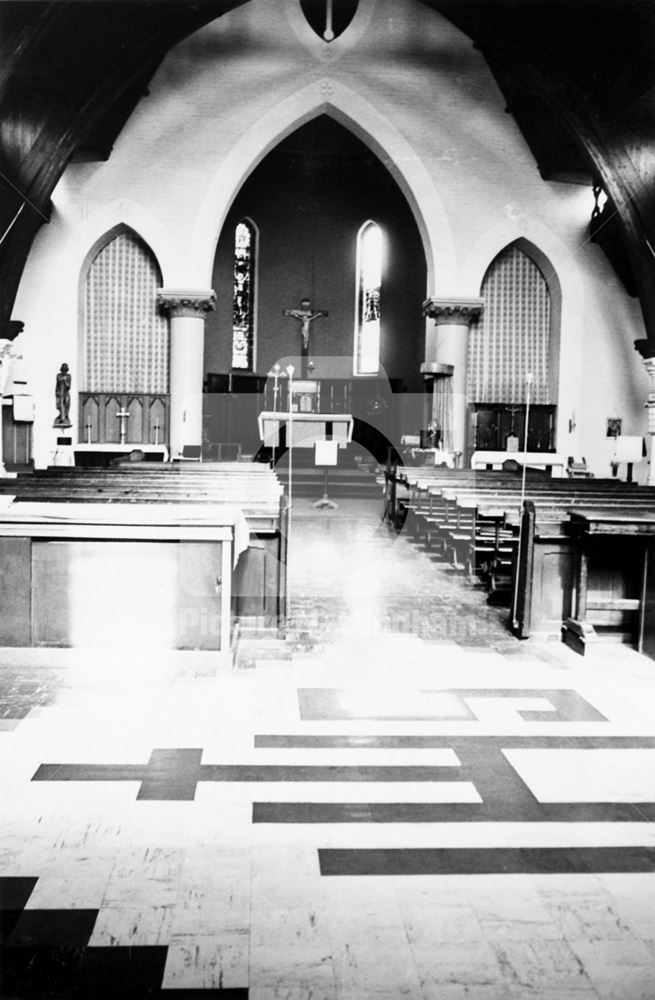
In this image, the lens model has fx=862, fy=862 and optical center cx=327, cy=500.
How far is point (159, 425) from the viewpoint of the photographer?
58.6ft

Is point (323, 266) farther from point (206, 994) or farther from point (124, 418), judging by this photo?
point (206, 994)

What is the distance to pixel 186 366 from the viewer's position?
17.5m

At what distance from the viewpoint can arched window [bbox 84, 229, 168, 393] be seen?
58.2 ft

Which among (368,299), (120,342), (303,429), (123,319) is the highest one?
(368,299)

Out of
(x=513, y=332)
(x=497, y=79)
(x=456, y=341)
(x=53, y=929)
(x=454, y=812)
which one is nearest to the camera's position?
(x=53, y=929)

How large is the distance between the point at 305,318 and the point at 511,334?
4.39 meters

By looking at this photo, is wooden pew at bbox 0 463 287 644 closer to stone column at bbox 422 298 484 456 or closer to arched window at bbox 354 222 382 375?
stone column at bbox 422 298 484 456

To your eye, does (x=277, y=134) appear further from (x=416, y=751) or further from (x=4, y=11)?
(x=416, y=751)

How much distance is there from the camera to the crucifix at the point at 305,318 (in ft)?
60.3

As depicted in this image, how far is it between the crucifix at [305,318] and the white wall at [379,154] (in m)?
2.04

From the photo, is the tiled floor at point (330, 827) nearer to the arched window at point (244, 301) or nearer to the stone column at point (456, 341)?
the stone column at point (456, 341)

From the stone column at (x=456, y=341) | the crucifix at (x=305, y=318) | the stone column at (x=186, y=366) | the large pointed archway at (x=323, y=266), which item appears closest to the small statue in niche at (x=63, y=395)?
the stone column at (x=186, y=366)

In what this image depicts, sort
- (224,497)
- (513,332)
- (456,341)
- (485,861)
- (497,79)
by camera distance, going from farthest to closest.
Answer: (513,332)
(456,341)
(497,79)
(224,497)
(485,861)

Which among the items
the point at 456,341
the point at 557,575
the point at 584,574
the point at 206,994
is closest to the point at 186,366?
the point at 456,341
